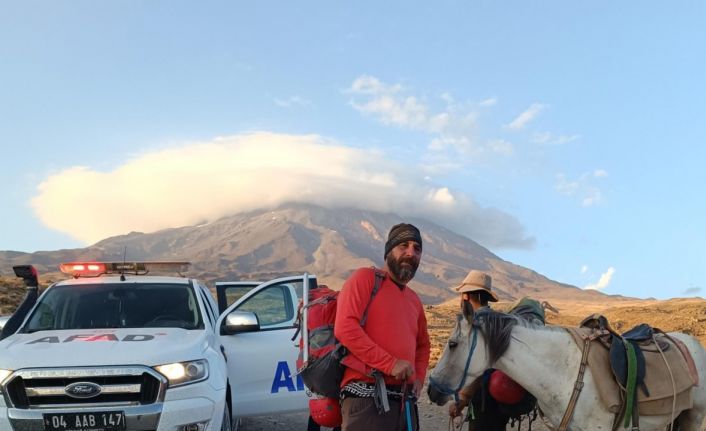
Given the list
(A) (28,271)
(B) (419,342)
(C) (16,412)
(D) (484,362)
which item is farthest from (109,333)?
A: (D) (484,362)

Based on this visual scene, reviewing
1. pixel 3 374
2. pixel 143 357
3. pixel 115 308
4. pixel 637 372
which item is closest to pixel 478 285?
pixel 637 372

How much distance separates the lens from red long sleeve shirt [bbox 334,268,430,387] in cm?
353

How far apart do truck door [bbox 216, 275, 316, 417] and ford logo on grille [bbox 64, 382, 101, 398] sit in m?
1.76

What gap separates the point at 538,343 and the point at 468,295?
40.1 inches

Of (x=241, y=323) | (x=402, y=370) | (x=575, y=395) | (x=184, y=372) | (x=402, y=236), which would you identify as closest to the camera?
(x=402, y=370)

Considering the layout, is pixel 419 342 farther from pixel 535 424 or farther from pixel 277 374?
pixel 535 424

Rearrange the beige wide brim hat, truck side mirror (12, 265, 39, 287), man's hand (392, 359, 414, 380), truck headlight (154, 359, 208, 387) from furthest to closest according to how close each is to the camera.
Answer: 1. truck side mirror (12, 265, 39, 287)
2. the beige wide brim hat
3. truck headlight (154, 359, 208, 387)
4. man's hand (392, 359, 414, 380)

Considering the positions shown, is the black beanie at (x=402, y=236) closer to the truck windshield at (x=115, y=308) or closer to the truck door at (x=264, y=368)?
the truck door at (x=264, y=368)

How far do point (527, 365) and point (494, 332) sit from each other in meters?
0.33

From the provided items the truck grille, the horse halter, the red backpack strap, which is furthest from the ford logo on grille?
the horse halter

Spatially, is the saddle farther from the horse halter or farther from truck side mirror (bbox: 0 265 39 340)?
truck side mirror (bbox: 0 265 39 340)

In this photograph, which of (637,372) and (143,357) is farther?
(143,357)

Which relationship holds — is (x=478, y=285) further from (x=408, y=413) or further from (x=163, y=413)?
(x=163, y=413)

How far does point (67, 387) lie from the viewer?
4.45m
